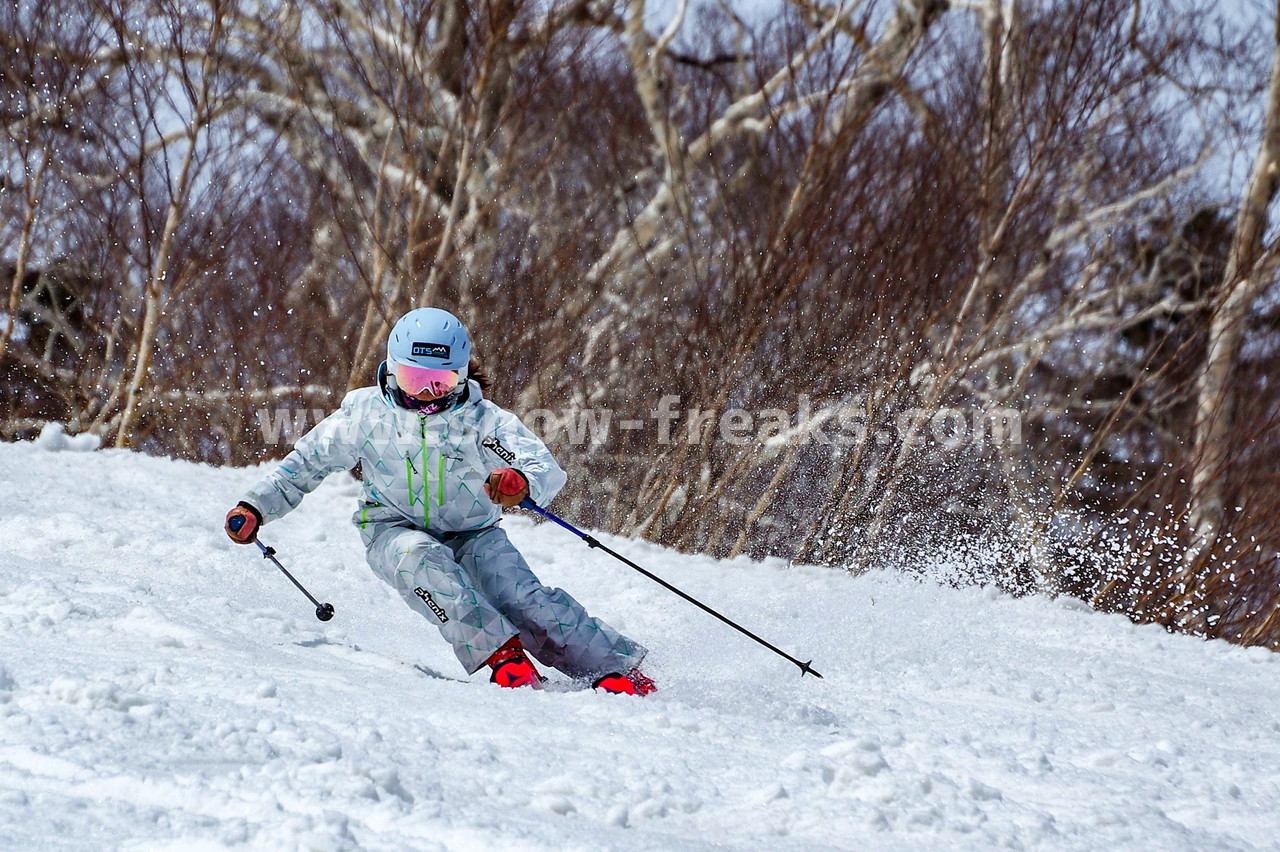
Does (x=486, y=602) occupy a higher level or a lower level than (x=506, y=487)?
lower

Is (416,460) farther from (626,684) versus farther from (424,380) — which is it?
(626,684)

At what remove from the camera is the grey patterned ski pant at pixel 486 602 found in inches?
118

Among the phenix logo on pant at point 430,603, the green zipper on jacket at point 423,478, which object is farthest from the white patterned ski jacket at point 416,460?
the phenix logo on pant at point 430,603

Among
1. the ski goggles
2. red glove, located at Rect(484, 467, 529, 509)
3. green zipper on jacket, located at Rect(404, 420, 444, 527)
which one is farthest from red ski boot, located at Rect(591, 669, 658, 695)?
the ski goggles

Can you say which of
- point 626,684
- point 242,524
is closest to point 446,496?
point 242,524

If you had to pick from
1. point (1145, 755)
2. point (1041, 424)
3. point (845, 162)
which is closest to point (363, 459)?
point (1145, 755)

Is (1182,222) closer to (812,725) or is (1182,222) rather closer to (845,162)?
(845,162)

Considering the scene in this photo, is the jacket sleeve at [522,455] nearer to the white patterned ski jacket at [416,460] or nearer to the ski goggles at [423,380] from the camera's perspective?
the white patterned ski jacket at [416,460]

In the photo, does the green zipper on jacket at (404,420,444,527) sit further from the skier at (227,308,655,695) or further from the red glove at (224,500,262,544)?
the red glove at (224,500,262,544)

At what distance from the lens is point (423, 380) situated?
3152mm

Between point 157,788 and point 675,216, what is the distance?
855cm

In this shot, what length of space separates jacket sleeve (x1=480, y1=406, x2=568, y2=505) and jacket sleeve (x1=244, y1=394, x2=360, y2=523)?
16.8 inches

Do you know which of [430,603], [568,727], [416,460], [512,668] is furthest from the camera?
[416,460]

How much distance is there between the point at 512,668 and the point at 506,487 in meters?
0.51
